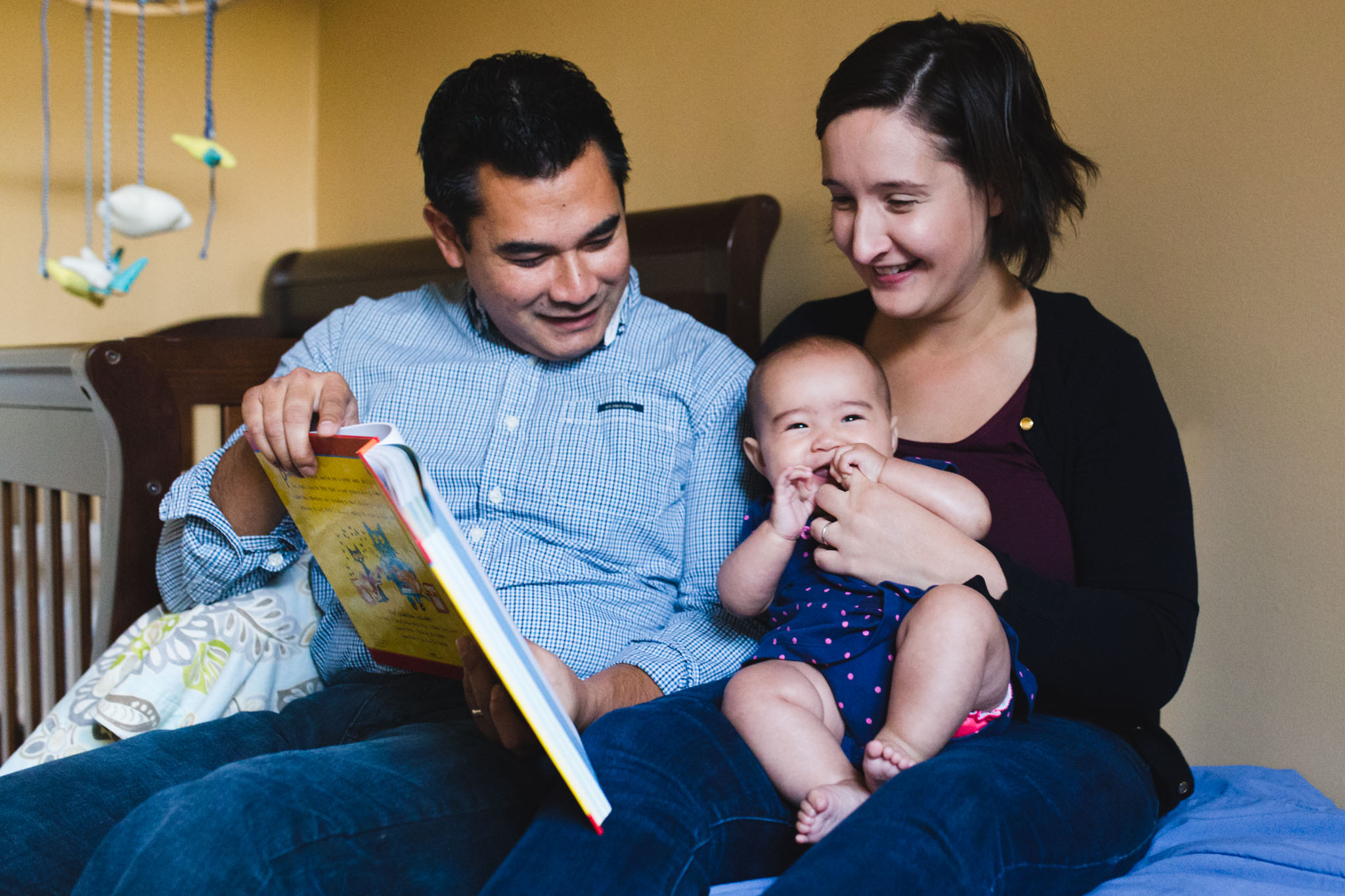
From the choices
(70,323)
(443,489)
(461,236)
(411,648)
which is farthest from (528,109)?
(70,323)

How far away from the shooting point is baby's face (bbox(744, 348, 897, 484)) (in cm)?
117

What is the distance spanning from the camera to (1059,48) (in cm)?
150

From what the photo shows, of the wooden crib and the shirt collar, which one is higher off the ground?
the shirt collar

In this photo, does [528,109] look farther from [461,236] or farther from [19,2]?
[19,2]

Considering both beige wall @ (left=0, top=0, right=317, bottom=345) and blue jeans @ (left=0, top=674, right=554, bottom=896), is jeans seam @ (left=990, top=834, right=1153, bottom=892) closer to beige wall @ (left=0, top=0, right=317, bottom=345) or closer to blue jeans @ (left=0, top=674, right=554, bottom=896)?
blue jeans @ (left=0, top=674, right=554, bottom=896)

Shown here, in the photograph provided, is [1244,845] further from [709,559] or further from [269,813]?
[269,813]

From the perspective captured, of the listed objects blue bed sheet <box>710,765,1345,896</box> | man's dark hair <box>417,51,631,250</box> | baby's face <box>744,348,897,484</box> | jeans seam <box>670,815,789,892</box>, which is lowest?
blue bed sheet <box>710,765,1345,896</box>

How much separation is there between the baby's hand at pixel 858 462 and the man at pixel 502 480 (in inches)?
10.0

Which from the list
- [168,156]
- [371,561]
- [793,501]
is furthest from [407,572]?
[168,156]

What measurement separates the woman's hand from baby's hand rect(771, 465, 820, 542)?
63 mm

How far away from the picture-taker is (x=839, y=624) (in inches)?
42.3

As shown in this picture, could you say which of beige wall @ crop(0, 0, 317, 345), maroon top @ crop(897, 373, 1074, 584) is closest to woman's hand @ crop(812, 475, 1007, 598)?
maroon top @ crop(897, 373, 1074, 584)

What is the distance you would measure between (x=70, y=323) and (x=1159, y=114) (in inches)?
101

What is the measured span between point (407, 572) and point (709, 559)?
1.75 ft
